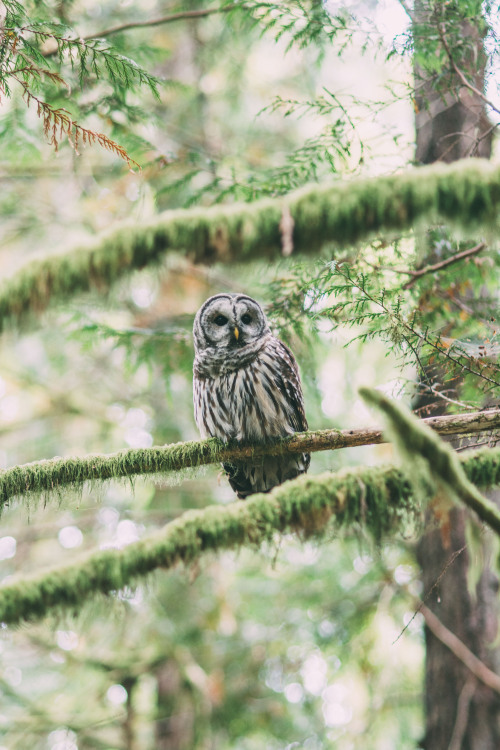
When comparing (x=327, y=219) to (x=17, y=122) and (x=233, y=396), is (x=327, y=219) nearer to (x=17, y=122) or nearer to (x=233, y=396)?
(x=233, y=396)

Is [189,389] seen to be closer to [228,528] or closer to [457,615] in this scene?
[457,615]

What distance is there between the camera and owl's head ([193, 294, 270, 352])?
15.5 feet

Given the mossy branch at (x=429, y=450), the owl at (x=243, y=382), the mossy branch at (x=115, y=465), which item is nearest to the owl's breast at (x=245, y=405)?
the owl at (x=243, y=382)

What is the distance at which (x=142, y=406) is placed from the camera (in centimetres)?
857

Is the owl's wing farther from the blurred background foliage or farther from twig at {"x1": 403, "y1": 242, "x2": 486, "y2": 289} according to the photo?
twig at {"x1": 403, "y1": 242, "x2": 486, "y2": 289}

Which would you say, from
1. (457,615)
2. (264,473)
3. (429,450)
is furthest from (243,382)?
(429,450)

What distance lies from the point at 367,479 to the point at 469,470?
356 mm

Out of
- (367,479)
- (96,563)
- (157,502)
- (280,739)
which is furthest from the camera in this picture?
(157,502)

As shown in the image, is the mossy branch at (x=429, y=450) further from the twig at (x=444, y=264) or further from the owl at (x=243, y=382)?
the owl at (x=243, y=382)

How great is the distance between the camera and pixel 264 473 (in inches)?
190

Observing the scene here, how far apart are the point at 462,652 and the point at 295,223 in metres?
4.59

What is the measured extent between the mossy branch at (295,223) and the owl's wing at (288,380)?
2.99m

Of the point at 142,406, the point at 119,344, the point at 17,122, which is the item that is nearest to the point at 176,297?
the point at 142,406

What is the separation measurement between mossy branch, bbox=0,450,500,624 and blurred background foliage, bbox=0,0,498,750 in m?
1.56
